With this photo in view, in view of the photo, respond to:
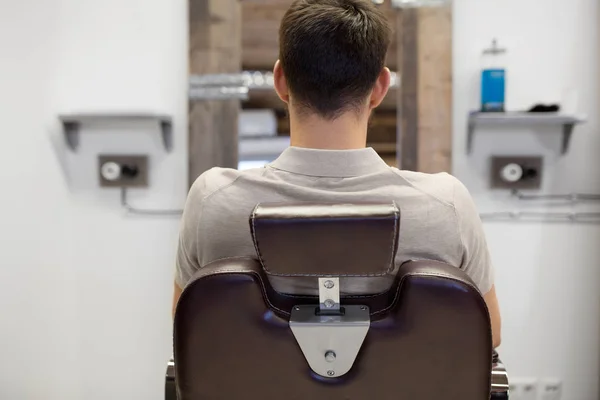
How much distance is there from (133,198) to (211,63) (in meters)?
0.73

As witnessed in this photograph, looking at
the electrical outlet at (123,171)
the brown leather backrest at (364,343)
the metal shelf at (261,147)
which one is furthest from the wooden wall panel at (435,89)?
the brown leather backrest at (364,343)

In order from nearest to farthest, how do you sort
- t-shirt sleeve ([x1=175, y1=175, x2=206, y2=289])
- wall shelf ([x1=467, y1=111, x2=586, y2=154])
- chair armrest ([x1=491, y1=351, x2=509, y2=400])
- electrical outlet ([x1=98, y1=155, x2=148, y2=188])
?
chair armrest ([x1=491, y1=351, x2=509, y2=400]), t-shirt sleeve ([x1=175, y1=175, x2=206, y2=289]), wall shelf ([x1=467, y1=111, x2=586, y2=154]), electrical outlet ([x1=98, y1=155, x2=148, y2=188])

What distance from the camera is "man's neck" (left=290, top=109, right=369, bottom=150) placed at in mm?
1199

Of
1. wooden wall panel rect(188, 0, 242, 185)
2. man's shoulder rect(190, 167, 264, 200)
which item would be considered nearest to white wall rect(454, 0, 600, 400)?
wooden wall panel rect(188, 0, 242, 185)

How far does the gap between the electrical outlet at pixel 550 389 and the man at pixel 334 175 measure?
1691mm

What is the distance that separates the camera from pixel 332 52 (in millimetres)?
1153

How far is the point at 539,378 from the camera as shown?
103 inches

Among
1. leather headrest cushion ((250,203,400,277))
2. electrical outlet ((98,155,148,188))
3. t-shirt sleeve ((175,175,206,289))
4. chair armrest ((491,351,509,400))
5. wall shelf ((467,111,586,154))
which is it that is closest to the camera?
leather headrest cushion ((250,203,400,277))

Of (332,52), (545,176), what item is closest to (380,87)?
(332,52)

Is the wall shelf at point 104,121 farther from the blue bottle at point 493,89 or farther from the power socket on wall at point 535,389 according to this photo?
the power socket on wall at point 535,389

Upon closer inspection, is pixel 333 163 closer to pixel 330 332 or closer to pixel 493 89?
pixel 330 332

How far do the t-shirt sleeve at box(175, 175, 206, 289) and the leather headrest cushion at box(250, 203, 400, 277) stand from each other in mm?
300

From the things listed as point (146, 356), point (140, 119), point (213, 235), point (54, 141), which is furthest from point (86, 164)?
point (213, 235)

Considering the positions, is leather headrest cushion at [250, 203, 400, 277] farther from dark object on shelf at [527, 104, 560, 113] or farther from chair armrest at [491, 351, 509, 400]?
dark object on shelf at [527, 104, 560, 113]
